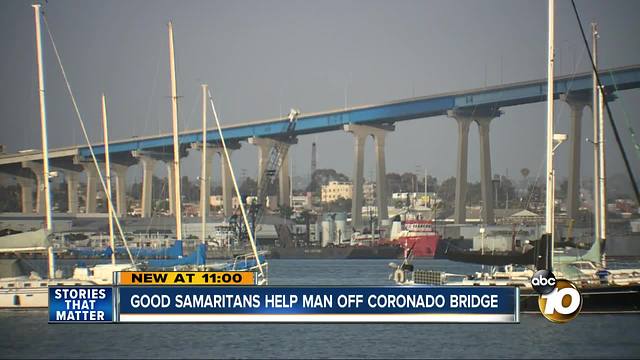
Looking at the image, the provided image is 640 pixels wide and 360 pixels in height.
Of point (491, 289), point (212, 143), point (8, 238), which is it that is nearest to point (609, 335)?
point (491, 289)

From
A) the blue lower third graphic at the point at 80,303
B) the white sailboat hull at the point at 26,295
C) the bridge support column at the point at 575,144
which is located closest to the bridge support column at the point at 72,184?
the bridge support column at the point at 575,144

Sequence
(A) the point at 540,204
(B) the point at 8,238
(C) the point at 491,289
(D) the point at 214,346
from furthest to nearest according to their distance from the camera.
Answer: (A) the point at 540,204
(B) the point at 8,238
(D) the point at 214,346
(C) the point at 491,289

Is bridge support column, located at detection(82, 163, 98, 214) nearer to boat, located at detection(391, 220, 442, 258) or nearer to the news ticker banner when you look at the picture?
boat, located at detection(391, 220, 442, 258)

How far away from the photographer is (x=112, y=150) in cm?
15575

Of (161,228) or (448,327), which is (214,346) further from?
(161,228)

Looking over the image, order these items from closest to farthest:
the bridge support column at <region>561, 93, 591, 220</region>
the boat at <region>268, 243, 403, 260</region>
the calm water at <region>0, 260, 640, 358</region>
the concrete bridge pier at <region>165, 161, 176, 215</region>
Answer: the calm water at <region>0, 260, 640, 358</region>, the bridge support column at <region>561, 93, 591, 220</region>, the boat at <region>268, 243, 403, 260</region>, the concrete bridge pier at <region>165, 161, 176, 215</region>

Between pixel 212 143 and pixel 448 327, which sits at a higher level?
pixel 212 143

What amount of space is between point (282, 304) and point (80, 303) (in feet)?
16.0

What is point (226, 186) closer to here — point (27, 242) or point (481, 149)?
point (481, 149)

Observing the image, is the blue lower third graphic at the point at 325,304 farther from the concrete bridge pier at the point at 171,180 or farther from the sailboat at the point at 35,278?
the concrete bridge pier at the point at 171,180

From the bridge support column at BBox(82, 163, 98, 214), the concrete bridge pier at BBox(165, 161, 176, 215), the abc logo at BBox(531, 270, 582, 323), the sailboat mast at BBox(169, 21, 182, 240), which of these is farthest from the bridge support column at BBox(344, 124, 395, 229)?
the abc logo at BBox(531, 270, 582, 323)

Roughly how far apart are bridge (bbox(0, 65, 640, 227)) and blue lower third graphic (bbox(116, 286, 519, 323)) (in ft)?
244

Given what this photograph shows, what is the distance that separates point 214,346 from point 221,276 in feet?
7.89

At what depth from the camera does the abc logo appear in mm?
27969
